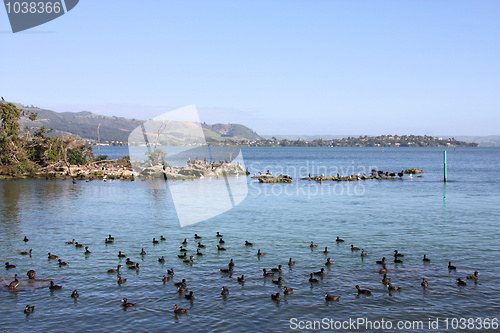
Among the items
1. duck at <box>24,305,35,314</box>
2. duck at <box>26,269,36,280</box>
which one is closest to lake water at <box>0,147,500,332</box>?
duck at <box>24,305,35,314</box>

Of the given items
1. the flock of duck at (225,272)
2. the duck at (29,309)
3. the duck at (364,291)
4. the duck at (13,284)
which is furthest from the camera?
the duck at (13,284)

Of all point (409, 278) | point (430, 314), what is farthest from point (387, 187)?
point (430, 314)

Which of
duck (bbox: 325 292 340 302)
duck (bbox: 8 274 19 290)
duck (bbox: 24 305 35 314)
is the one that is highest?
duck (bbox: 8 274 19 290)

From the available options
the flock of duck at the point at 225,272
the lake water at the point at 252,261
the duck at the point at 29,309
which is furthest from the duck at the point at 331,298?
the duck at the point at 29,309

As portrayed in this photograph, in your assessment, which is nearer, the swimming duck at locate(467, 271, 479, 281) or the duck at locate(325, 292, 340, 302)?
the duck at locate(325, 292, 340, 302)

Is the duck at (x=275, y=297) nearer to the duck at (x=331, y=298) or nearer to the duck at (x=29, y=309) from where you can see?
the duck at (x=331, y=298)

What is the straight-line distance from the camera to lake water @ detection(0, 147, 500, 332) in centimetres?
1827

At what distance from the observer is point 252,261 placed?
25.7 m

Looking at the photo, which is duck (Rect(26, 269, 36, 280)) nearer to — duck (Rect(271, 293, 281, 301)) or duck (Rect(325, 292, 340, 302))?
duck (Rect(271, 293, 281, 301))

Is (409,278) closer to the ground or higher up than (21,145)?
closer to the ground

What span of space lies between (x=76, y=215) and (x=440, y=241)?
30.9 metres

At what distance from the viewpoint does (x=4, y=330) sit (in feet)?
54.7

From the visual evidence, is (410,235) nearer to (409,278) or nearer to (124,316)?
(409,278)

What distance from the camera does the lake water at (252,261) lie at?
719 inches
